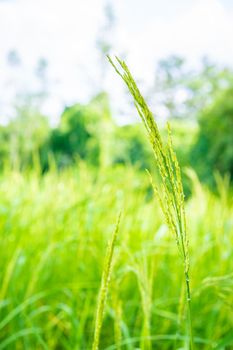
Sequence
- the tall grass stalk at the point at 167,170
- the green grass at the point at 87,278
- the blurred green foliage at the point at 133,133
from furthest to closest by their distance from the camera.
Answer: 1. the blurred green foliage at the point at 133,133
2. the green grass at the point at 87,278
3. the tall grass stalk at the point at 167,170

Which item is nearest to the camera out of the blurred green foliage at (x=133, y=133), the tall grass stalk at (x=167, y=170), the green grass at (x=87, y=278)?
the tall grass stalk at (x=167, y=170)

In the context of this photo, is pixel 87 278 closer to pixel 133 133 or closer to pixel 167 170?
pixel 167 170

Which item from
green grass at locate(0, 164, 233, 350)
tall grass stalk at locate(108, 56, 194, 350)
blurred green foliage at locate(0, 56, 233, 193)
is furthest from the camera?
blurred green foliage at locate(0, 56, 233, 193)

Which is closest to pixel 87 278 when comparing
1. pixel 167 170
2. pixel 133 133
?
pixel 167 170

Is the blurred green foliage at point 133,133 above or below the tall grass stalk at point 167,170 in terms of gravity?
above

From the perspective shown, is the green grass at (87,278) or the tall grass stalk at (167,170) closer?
the tall grass stalk at (167,170)

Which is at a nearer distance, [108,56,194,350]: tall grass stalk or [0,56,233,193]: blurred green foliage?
[108,56,194,350]: tall grass stalk

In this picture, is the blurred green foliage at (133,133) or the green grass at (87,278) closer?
the green grass at (87,278)

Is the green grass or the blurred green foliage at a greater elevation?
the blurred green foliage

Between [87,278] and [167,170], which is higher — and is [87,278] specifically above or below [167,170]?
above

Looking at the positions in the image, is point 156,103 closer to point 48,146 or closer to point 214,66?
point 214,66

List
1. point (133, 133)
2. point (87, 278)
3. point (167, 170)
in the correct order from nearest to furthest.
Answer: point (167, 170) → point (87, 278) → point (133, 133)

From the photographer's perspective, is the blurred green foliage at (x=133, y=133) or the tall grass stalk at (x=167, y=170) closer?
the tall grass stalk at (x=167, y=170)

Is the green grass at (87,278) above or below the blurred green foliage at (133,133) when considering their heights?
below
